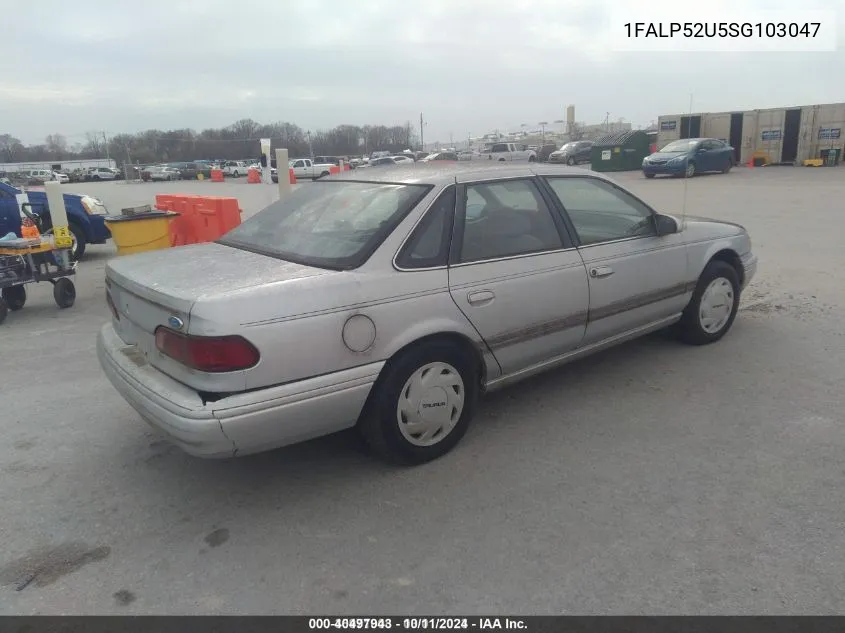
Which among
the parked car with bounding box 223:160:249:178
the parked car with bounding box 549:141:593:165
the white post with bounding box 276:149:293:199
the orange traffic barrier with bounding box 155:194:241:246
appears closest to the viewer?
the orange traffic barrier with bounding box 155:194:241:246

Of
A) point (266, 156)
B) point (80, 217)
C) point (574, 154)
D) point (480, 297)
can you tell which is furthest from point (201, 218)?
point (574, 154)

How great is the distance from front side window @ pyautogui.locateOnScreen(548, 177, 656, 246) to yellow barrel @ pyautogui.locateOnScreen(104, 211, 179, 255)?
19.6 ft

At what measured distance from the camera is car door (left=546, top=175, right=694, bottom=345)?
3926 millimetres

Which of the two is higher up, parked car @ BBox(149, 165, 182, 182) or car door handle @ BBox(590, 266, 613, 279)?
parked car @ BBox(149, 165, 182, 182)

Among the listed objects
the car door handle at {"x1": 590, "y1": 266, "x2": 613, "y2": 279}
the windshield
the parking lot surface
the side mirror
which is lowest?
the parking lot surface

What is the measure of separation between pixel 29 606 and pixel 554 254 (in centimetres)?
309

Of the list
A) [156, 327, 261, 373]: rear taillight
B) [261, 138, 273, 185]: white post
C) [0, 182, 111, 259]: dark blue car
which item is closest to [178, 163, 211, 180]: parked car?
[0, 182, 111, 259]: dark blue car

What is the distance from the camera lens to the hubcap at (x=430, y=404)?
3.12 metres

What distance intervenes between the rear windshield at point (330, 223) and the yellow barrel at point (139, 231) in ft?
15.3

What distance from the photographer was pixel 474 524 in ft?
9.12

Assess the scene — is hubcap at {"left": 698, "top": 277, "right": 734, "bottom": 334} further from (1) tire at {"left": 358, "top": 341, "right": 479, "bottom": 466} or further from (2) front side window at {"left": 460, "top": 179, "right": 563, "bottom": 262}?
(1) tire at {"left": 358, "top": 341, "right": 479, "bottom": 466}

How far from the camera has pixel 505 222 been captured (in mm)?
3637

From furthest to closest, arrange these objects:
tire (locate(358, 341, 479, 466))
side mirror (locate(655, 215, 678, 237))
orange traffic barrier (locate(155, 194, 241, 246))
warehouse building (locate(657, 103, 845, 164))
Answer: warehouse building (locate(657, 103, 845, 164)) < orange traffic barrier (locate(155, 194, 241, 246)) < side mirror (locate(655, 215, 678, 237)) < tire (locate(358, 341, 479, 466))
